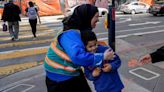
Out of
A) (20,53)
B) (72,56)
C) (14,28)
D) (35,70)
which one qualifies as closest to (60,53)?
(72,56)

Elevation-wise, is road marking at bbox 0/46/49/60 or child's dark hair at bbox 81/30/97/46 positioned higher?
child's dark hair at bbox 81/30/97/46

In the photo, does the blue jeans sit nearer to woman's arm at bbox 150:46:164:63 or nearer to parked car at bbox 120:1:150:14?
woman's arm at bbox 150:46:164:63

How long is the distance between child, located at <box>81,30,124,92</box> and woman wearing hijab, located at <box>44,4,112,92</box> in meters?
0.08

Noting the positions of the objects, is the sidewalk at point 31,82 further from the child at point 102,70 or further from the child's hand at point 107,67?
the child's hand at point 107,67

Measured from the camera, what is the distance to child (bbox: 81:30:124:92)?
9.28ft

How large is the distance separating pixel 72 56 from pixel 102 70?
Result: 462 mm

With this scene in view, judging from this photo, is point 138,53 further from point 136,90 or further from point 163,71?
point 136,90

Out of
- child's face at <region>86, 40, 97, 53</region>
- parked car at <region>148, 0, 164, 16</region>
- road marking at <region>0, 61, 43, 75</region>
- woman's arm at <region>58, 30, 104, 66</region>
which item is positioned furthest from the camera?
parked car at <region>148, 0, 164, 16</region>

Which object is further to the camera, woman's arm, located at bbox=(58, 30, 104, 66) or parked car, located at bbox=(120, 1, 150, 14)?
parked car, located at bbox=(120, 1, 150, 14)

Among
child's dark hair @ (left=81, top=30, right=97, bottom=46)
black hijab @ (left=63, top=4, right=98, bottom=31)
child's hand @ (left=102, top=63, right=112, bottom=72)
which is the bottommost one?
child's hand @ (left=102, top=63, right=112, bottom=72)

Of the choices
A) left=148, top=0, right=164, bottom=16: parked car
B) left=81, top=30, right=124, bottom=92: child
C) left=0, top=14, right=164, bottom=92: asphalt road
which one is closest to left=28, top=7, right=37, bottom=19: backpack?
left=0, top=14, right=164, bottom=92: asphalt road

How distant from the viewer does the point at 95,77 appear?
9.92ft

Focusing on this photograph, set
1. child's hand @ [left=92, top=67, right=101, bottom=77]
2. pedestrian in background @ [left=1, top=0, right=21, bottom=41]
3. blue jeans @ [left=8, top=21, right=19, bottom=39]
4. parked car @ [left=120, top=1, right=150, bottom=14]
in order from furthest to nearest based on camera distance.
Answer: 1. parked car @ [left=120, top=1, right=150, bottom=14]
2. blue jeans @ [left=8, top=21, right=19, bottom=39]
3. pedestrian in background @ [left=1, top=0, right=21, bottom=41]
4. child's hand @ [left=92, top=67, right=101, bottom=77]

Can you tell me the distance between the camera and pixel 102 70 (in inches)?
116
